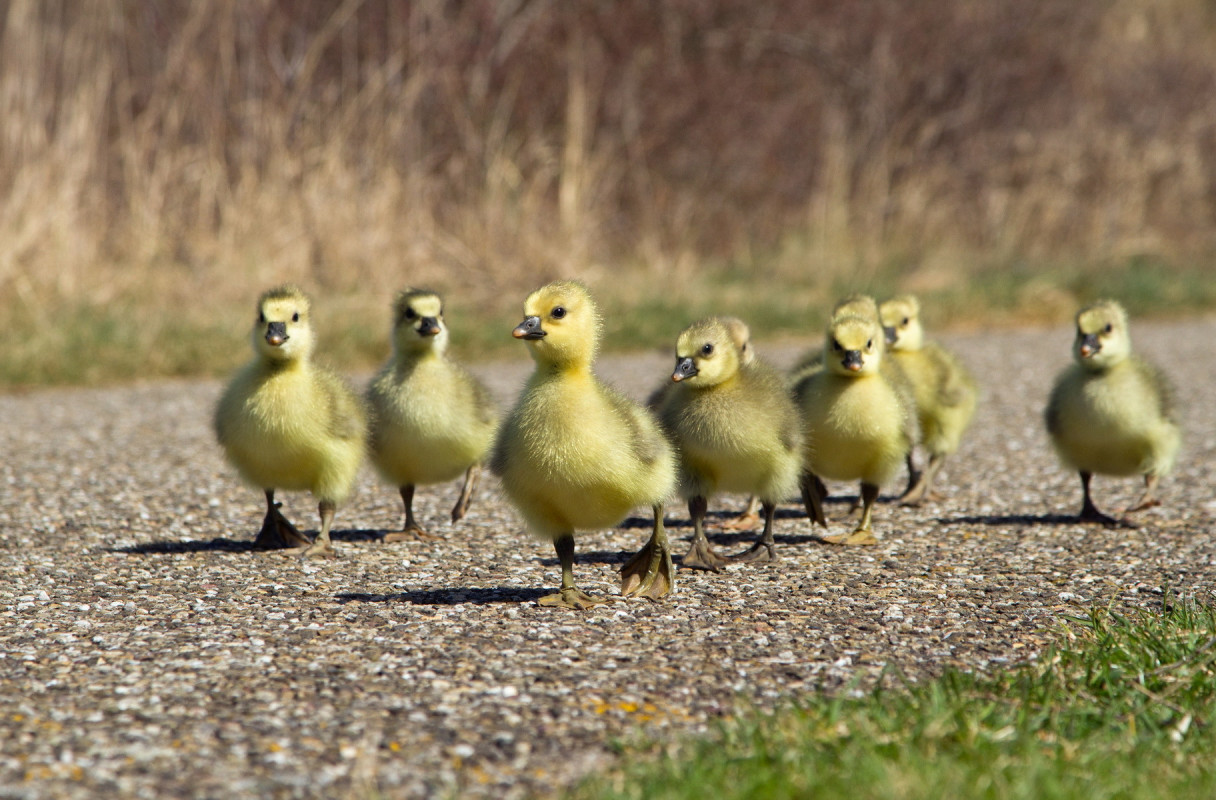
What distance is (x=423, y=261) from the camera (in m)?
13.0

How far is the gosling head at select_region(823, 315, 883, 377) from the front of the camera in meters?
5.81

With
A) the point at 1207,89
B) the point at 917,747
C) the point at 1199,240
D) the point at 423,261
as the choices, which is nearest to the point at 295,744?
the point at 917,747

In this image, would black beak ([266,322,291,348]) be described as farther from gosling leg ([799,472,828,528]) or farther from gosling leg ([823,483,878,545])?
gosling leg ([823,483,878,545])

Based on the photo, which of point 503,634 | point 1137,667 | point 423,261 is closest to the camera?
point 1137,667

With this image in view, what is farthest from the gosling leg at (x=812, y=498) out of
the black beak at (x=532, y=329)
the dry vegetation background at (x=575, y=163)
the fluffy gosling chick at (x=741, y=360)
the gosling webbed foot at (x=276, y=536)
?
the dry vegetation background at (x=575, y=163)

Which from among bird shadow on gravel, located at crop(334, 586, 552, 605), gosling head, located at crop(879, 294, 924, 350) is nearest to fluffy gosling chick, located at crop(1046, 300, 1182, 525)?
gosling head, located at crop(879, 294, 924, 350)

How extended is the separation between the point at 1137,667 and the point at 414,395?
10.8 ft

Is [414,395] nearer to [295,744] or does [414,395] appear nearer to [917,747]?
[295,744]

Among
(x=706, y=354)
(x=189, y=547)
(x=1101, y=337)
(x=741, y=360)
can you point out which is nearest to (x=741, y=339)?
(x=741, y=360)

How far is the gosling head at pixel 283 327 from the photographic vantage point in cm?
562

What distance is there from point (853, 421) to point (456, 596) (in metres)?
1.93

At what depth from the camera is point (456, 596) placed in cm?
493

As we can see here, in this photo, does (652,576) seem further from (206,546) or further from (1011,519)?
(1011,519)

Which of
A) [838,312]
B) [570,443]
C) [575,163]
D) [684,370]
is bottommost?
[570,443]
